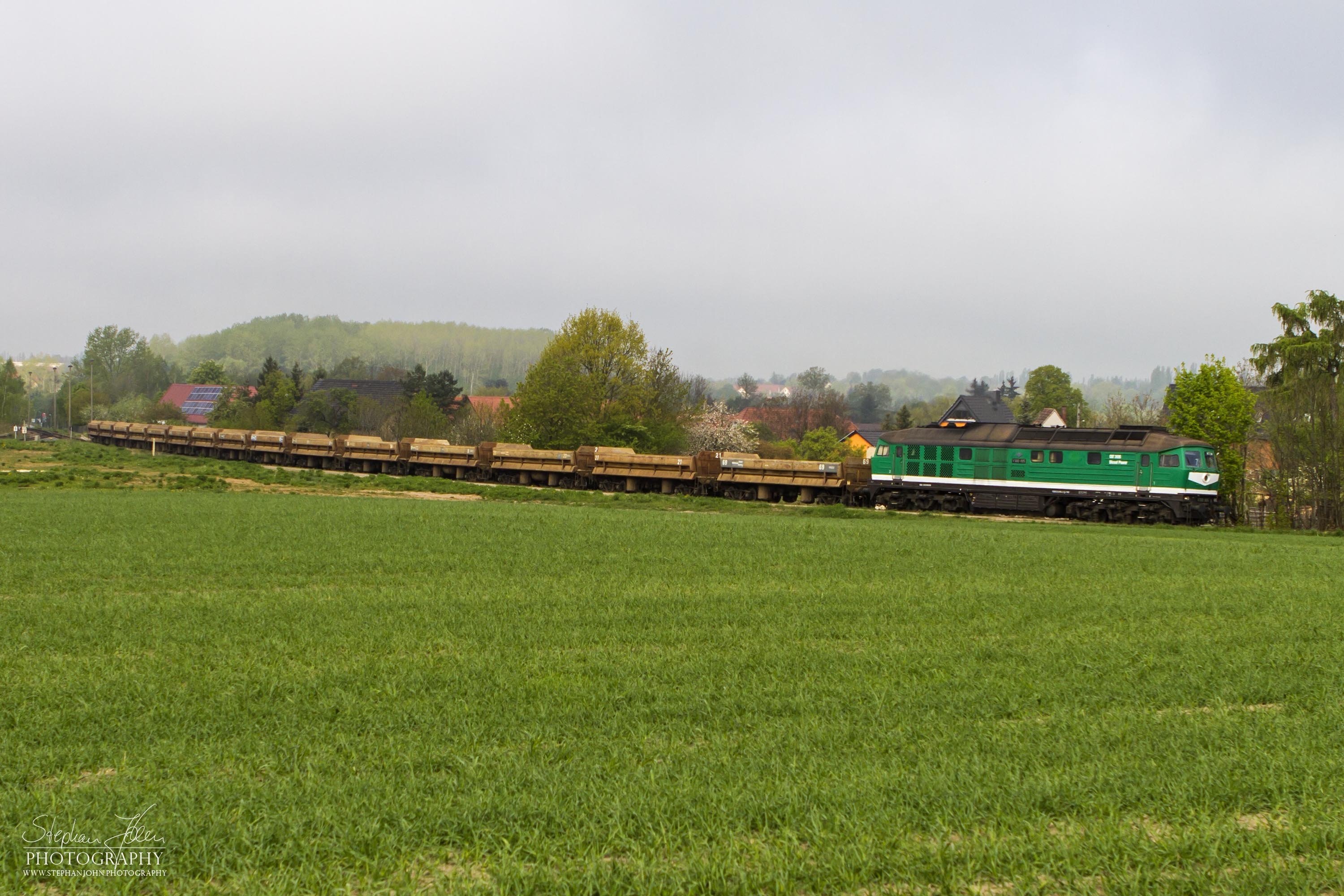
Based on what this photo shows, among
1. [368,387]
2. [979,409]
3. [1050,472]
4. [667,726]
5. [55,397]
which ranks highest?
[368,387]

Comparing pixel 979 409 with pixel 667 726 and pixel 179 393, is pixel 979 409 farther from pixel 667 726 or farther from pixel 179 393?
pixel 179 393

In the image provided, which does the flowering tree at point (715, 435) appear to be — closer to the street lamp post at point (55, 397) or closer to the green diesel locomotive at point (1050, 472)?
the green diesel locomotive at point (1050, 472)

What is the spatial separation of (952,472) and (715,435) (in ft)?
147

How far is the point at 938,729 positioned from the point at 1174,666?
379 cm

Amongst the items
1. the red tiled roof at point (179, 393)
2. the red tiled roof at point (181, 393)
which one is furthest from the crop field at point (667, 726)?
the red tiled roof at point (179, 393)

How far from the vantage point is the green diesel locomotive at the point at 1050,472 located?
111 ft

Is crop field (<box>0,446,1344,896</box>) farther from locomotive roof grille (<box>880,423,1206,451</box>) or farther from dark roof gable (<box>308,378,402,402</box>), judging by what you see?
dark roof gable (<box>308,378,402,402</box>)

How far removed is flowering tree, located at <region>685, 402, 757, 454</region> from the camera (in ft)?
267

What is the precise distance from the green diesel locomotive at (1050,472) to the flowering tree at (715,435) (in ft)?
132

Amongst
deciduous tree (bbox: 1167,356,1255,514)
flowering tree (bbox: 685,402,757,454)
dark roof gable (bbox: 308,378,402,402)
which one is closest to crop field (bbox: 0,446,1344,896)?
deciduous tree (bbox: 1167,356,1255,514)

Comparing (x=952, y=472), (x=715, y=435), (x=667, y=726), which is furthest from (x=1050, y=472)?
(x=715, y=435)

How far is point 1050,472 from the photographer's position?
35938mm

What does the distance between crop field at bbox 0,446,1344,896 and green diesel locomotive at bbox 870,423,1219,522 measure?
755 inches

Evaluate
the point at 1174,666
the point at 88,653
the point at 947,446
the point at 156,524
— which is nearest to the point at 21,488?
the point at 156,524
